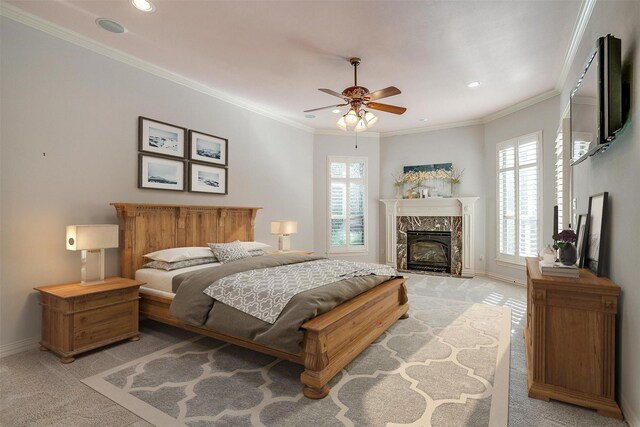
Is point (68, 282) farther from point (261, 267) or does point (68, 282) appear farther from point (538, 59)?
point (538, 59)

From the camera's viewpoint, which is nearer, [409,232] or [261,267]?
[261,267]

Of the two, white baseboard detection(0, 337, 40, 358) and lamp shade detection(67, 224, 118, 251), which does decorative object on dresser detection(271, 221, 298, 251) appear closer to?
lamp shade detection(67, 224, 118, 251)

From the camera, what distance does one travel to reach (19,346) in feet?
9.41

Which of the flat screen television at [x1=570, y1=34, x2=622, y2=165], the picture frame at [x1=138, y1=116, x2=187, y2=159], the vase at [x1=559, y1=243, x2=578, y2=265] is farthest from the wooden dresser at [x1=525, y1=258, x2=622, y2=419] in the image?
the picture frame at [x1=138, y1=116, x2=187, y2=159]

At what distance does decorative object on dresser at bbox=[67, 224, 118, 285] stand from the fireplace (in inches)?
213

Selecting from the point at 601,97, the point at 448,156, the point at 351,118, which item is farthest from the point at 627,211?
the point at 448,156

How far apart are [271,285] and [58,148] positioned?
2490 millimetres

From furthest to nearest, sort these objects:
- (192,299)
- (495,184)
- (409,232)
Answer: (409,232) → (495,184) → (192,299)

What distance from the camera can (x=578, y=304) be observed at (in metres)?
2.03

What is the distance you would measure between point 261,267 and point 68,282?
72.9 inches

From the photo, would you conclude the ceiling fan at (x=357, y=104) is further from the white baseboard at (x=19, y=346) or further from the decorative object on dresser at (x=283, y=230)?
the white baseboard at (x=19, y=346)

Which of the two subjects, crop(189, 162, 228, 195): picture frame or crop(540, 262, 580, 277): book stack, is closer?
crop(540, 262, 580, 277): book stack

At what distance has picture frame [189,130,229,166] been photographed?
4.40 m

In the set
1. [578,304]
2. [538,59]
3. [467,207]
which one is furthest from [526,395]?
[467,207]
